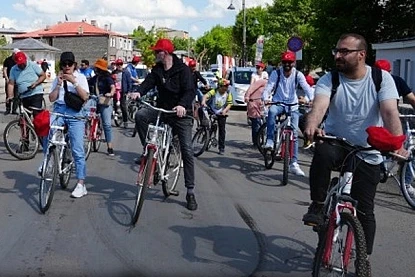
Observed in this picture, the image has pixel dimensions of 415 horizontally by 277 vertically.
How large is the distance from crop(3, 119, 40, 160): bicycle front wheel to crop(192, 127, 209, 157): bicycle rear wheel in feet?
10.2

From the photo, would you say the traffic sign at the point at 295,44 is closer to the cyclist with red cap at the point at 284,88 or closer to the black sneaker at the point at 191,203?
the cyclist with red cap at the point at 284,88

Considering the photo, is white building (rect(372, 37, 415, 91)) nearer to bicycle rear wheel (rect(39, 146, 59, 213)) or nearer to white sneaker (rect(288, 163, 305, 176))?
white sneaker (rect(288, 163, 305, 176))

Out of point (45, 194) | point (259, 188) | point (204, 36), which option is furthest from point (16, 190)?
point (204, 36)

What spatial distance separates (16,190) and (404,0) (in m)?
36.6

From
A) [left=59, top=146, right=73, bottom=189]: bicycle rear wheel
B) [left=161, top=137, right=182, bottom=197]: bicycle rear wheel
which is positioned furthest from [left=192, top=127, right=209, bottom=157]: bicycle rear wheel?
[left=59, top=146, right=73, bottom=189]: bicycle rear wheel

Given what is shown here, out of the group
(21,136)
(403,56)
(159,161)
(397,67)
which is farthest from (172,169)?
(397,67)

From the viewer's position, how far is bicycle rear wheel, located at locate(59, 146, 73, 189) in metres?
7.89

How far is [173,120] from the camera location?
739 cm

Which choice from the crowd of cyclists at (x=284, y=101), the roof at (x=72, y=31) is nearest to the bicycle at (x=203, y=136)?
the crowd of cyclists at (x=284, y=101)

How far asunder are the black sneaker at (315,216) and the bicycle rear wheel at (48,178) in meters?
3.25

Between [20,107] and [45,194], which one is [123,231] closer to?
[45,194]

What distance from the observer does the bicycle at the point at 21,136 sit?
1065 centimetres

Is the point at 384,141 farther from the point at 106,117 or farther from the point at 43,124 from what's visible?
the point at 106,117

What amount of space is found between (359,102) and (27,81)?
7876mm
